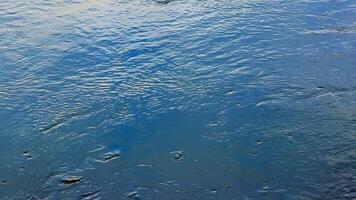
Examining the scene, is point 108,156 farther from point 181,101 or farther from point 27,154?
point 181,101

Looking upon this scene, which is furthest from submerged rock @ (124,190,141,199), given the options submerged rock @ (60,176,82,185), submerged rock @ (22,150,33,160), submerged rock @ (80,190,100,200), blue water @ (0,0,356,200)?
submerged rock @ (22,150,33,160)

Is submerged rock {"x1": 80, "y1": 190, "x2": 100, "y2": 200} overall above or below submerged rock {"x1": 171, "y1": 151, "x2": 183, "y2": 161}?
below

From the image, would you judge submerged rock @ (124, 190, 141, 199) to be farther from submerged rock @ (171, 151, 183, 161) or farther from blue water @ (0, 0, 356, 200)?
submerged rock @ (171, 151, 183, 161)

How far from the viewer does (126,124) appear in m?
5.04

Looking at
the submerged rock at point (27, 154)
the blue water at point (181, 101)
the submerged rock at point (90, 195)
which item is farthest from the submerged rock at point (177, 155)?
the submerged rock at point (27, 154)

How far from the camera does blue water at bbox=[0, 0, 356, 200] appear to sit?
4.23 meters

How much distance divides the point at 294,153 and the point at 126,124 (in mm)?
1901

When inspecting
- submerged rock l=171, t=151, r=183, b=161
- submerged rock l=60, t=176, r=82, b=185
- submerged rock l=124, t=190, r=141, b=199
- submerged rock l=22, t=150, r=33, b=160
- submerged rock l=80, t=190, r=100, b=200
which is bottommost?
submerged rock l=124, t=190, r=141, b=199

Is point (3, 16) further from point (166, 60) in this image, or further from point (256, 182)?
point (256, 182)

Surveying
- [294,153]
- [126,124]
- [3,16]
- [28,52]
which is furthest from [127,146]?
[3,16]

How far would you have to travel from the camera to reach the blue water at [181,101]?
166 inches

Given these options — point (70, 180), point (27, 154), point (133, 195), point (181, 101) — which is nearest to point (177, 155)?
point (133, 195)

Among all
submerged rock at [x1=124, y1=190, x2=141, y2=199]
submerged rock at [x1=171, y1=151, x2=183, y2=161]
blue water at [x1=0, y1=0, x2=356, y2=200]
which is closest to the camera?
submerged rock at [x1=124, y1=190, x2=141, y2=199]

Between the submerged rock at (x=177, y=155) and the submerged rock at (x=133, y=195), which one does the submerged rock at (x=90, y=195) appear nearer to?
the submerged rock at (x=133, y=195)
